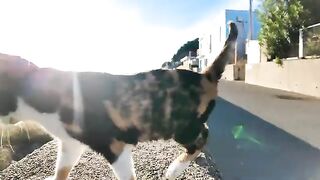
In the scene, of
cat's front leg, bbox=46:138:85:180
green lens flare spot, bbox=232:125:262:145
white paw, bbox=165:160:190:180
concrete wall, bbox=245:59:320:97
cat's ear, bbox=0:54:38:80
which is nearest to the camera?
cat's ear, bbox=0:54:38:80

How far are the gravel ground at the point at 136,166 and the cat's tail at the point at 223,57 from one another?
6.56 feet

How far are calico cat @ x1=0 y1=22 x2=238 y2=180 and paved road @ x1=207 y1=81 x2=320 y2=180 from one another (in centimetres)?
198

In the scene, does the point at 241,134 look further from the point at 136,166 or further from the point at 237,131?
the point at 136,166

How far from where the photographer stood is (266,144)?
28.0 feet

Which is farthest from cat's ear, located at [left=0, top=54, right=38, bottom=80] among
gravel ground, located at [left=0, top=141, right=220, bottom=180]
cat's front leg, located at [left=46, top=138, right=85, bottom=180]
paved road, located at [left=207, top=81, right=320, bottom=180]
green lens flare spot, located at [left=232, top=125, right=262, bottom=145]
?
green lens flare spot, located at [left=232, top=125, right=262, bottom=145]

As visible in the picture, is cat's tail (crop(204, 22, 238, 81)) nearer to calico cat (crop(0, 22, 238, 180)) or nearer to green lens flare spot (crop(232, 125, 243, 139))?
calico cat (crop(0, 22, 238, 180))

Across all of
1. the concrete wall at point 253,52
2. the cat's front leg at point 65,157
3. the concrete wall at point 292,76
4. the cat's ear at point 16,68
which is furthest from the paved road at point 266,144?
the concrete wall at point 253,52

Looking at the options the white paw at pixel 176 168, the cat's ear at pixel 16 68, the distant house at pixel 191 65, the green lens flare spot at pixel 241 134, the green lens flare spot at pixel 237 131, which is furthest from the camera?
the green lens flare spot at pixel 237 131

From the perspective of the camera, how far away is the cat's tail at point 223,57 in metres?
3.93

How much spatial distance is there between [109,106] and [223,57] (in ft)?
3.69

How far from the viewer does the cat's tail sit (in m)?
3.93

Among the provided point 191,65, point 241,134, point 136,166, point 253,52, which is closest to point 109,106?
point 136,166

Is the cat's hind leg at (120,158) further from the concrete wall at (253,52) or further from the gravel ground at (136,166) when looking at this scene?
the concrete wall at (253,52)

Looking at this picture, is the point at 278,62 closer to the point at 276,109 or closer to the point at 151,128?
the point at 276,109
